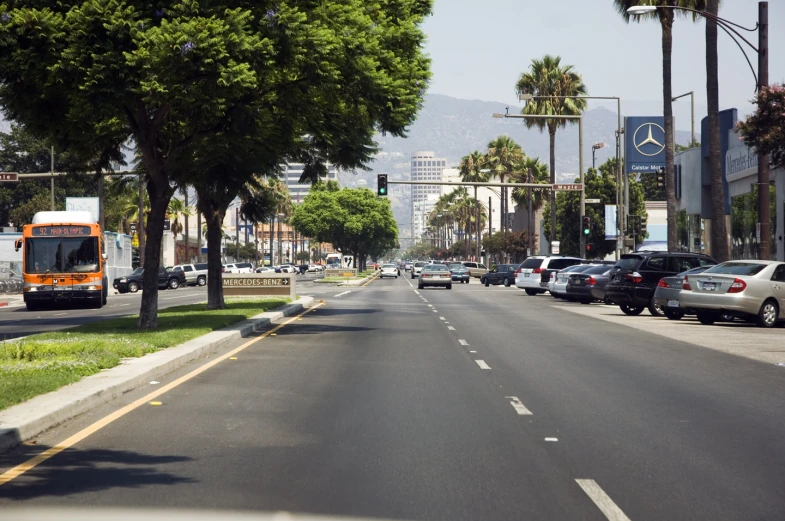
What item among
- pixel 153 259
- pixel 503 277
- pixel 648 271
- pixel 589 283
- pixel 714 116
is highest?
pixel 714 116

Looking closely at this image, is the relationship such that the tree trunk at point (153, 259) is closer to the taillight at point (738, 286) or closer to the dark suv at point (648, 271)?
the taillight at point (738, 286)

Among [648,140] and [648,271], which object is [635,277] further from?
[648,140]

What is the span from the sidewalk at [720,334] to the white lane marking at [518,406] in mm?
6695

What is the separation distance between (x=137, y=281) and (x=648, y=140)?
32.9m

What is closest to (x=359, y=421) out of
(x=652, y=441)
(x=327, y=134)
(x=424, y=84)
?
(x=652, y=441)

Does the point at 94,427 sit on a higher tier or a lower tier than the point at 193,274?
lower

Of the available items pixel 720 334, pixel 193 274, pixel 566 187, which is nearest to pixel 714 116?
pixel 720 334

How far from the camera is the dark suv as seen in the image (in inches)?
1236

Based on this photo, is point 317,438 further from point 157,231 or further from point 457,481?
point 157,231

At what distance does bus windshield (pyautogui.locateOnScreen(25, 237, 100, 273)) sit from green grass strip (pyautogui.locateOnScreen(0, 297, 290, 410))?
14.4 m

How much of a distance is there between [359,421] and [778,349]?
11888 mm

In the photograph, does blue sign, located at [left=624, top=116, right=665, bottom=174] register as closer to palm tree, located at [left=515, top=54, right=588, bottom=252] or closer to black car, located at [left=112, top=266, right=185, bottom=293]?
palm tree, located at [left=515, top=54, right=588, bottom=252]

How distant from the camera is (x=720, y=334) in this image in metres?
23.7

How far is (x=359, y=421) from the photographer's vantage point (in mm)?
10680
